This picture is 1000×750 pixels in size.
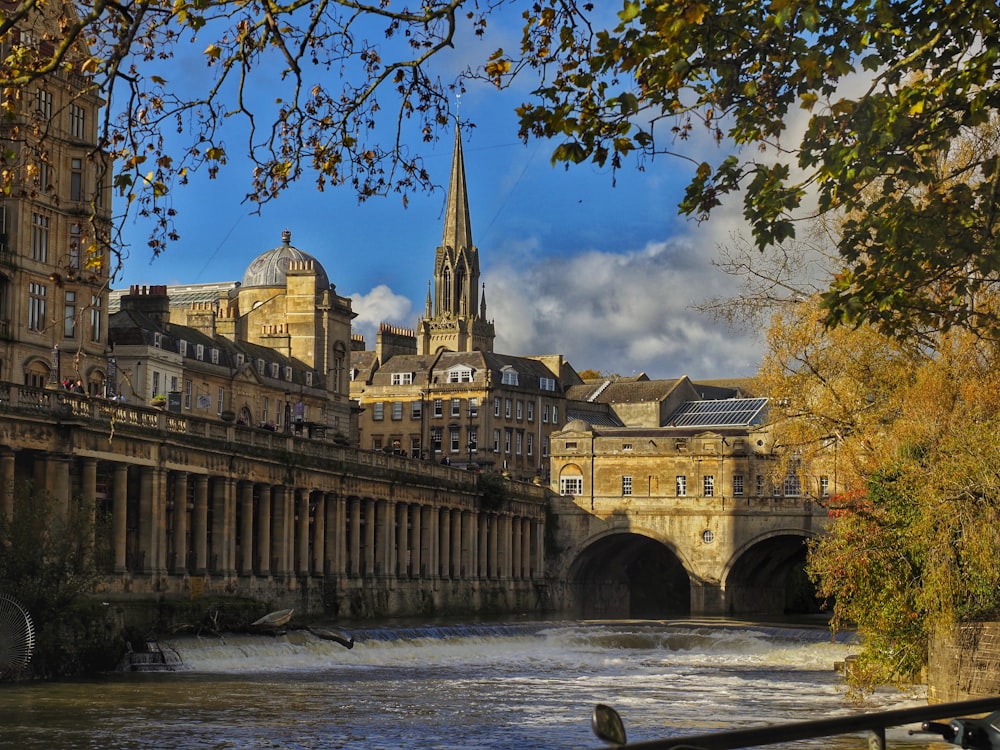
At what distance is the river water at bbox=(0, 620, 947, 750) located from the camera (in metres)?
33.8

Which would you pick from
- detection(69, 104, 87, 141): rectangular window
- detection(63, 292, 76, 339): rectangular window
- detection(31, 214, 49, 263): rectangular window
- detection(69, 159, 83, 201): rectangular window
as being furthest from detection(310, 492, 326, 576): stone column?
detection(69, 104, 87, 141): rectangular window

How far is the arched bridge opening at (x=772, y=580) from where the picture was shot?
103 metres

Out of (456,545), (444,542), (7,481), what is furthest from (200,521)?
(456,545)

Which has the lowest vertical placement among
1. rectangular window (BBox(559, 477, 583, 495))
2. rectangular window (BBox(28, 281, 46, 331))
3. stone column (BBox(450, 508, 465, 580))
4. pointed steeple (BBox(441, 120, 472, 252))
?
stone column (BBox(450, 508, 465, 580))

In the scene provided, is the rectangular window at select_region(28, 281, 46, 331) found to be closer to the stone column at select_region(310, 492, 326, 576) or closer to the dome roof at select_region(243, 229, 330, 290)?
the stone column at select_region(310, 492, 326, 576)

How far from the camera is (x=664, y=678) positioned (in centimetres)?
5262

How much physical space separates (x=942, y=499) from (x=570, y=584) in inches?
3003

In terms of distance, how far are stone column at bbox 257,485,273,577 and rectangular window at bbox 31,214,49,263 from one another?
13130 mm

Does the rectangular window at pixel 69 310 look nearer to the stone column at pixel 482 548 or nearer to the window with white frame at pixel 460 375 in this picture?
the stone column at pixel 482 548

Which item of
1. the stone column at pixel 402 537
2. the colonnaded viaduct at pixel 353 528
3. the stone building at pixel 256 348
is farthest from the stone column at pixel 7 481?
the stone column at pixel 402 537

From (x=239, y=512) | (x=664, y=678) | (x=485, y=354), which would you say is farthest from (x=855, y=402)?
(x=485, y=354)

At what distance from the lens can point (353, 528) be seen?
258 ft

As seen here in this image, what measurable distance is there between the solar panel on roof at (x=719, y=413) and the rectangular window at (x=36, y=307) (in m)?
64.6

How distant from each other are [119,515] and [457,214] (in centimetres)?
12343
